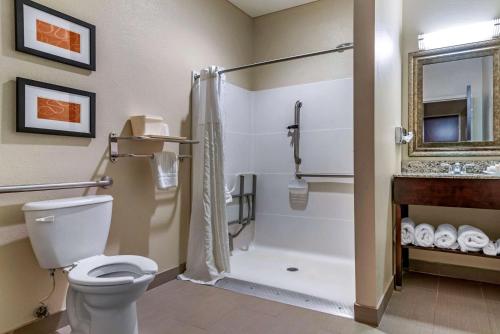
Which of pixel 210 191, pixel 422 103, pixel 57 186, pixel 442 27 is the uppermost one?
pixel 442 27

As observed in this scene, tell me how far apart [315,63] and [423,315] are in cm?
244

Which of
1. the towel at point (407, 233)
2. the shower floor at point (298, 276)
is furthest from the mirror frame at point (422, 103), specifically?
the shower floor at point (298, 276)

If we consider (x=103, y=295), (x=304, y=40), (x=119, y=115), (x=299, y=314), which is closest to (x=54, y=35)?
(x=119, y=115)

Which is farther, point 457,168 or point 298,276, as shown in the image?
point 298,276

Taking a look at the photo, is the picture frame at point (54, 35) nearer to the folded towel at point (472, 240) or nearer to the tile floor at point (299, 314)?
the tile floor at point (299, 314)

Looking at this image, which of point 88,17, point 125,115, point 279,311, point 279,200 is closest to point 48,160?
point 125,115

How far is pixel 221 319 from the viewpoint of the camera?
195cm

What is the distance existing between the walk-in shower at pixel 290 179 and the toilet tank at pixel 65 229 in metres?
1.23

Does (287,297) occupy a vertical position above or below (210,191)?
below

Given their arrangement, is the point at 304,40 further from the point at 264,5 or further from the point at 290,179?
the point at 290,179

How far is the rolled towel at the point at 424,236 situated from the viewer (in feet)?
7.73

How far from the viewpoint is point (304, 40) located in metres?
3.33

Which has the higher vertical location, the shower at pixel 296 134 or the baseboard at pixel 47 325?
the shower at pixel 296 134

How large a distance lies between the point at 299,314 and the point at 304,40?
2.70 metres
